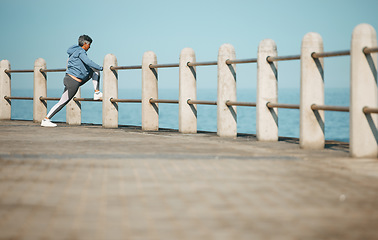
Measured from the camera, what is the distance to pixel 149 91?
13680 mm

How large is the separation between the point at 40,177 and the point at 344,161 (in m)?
3.44

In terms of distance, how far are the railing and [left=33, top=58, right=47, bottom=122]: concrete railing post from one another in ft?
1.64

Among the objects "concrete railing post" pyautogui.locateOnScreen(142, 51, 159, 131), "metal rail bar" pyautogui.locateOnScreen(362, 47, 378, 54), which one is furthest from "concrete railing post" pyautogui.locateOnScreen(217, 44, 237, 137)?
"metal rail bar" pyautogui.locateOnScreen(362, 47, 378, 54)

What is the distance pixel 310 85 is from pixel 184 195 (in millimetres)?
4433

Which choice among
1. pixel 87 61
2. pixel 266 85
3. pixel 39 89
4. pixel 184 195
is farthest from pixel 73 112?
pixel 184 195

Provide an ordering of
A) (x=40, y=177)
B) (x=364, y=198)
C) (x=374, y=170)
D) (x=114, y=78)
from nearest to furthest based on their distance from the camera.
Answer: (x=364, y=198)
(x=40, y=177)
(x=374, y=170)
(x=114, y=78)

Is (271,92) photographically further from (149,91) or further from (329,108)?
(149,91)

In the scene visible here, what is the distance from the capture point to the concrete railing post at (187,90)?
12.6m

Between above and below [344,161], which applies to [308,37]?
above

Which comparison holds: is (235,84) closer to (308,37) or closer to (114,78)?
(308,37)

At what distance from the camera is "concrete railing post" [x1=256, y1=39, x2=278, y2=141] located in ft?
33.7

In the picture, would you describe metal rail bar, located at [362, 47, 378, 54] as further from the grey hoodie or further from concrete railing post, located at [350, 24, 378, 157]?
the grey hoodie

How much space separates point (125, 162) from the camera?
6.89 metres

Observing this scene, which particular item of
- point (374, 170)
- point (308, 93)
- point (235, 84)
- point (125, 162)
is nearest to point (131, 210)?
point (125, 162)
